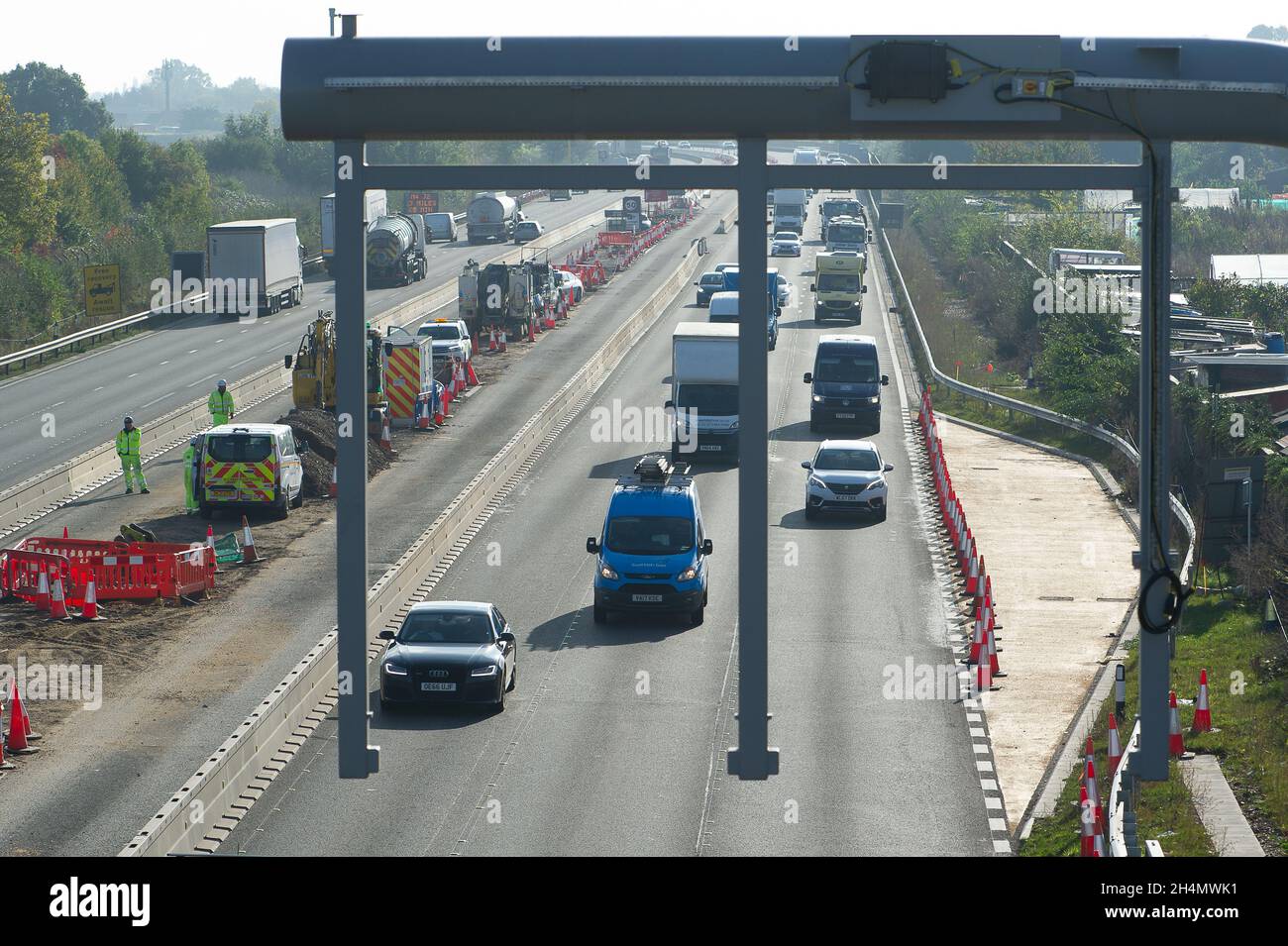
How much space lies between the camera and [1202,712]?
22.9 metres

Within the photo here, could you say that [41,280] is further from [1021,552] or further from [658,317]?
[1021,552]

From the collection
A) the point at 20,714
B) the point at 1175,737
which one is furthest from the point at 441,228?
the point at 1175,737

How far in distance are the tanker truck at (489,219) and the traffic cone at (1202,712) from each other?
270ft

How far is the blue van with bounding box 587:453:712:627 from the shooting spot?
97.1ft

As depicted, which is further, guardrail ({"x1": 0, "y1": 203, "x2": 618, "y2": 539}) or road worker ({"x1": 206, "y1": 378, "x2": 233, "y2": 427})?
road worker ({"x1": 206, "y1": 378, "x2": 233, "y2": 427})

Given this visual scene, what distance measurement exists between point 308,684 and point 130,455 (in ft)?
53.6

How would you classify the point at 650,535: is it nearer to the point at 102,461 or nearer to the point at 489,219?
the point at 102,461

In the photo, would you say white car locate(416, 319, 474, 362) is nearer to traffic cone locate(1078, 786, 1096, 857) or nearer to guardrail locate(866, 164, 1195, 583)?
guardrail locate(866, 164, 1195, 583)

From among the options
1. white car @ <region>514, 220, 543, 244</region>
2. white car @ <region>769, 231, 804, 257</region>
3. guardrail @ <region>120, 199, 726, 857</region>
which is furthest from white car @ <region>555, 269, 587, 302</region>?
white car @ <region>514, 220, 543, 244</region>

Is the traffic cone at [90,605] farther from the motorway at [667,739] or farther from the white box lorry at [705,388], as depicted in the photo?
the white box lorry at [705,388]

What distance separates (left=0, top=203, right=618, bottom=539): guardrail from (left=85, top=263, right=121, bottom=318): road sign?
1172 cm

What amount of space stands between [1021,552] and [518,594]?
10402 mm
